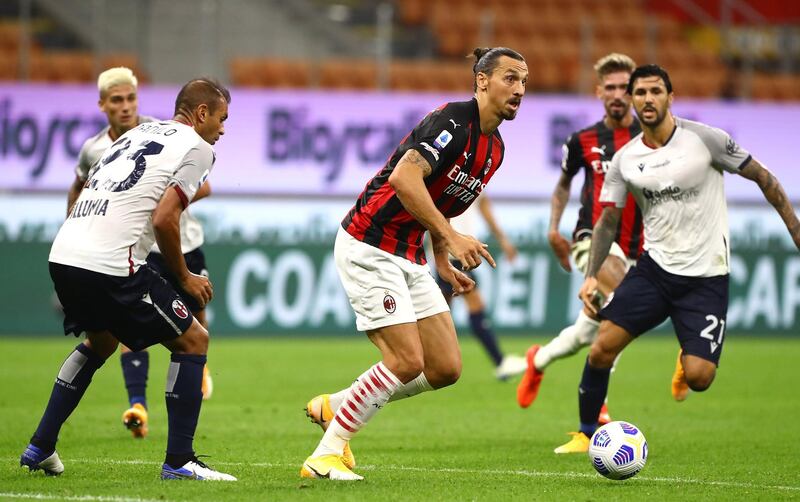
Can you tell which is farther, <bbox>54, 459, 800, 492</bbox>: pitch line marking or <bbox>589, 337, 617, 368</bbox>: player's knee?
<bbox>589, 337, 617, 368</bbox>: player's knee

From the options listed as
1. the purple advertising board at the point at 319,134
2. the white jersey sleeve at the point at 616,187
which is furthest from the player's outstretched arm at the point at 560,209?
the purple advertising board at the point at 319,134

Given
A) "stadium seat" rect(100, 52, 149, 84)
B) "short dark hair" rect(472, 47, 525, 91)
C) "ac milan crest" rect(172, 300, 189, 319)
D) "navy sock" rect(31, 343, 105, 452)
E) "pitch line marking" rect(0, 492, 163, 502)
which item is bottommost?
"pitch line marking" rect(0, 492, 163, 502)

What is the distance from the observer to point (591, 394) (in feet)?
27.3

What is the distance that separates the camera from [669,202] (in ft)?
26.0

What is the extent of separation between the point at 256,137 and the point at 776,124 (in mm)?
8597

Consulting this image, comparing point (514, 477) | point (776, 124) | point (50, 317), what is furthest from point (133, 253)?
point (776, 124)

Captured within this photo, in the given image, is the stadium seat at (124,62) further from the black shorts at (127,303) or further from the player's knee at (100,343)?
the black shorts at (127,303)

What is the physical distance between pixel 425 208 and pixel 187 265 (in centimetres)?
343

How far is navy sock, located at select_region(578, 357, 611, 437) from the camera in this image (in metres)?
8.25

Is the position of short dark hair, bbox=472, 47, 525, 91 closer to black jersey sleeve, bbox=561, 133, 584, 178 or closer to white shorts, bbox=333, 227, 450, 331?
white shorts, bbox=333, 227, 450, 331

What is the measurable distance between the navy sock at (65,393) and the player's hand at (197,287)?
0.86 meters

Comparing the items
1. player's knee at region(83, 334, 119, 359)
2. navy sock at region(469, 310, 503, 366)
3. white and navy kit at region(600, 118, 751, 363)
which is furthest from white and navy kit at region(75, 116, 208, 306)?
navy sock at region(469, 310, 503, 366)

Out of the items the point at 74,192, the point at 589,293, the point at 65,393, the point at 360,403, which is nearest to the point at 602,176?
the point at 589,293

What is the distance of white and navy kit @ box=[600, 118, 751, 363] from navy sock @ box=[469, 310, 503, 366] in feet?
17.2
